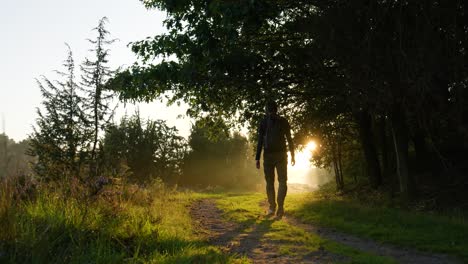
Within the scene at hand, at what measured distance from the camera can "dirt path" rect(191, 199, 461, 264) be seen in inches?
230

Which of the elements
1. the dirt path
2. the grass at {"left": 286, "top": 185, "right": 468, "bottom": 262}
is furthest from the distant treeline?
the dirt path

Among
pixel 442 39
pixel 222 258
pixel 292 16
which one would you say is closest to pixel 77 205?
pixel 222 258

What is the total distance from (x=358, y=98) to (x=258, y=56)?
472cm

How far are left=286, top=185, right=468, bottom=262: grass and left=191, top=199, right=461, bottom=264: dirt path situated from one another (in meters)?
0.33

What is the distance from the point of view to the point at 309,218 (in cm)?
1029

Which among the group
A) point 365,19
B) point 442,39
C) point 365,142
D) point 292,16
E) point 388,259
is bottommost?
point 388,259

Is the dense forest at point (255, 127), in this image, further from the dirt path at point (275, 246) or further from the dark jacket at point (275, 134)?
the dark jacket at point (275, 134)

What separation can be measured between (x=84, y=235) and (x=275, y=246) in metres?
2.88

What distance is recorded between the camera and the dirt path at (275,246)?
585 cm

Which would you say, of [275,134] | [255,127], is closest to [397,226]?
[275,134]

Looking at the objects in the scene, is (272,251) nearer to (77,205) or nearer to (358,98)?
(77,205)

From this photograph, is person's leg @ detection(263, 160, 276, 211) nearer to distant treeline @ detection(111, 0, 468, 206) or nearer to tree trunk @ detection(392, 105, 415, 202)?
distant treeline @ detection(111, 0, 468, 206)

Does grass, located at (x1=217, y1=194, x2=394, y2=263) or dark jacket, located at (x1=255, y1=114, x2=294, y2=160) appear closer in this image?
grass, located at (x1=217, y1=194, x2=394, y2=263)

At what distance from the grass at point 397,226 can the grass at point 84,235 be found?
10.9ft
